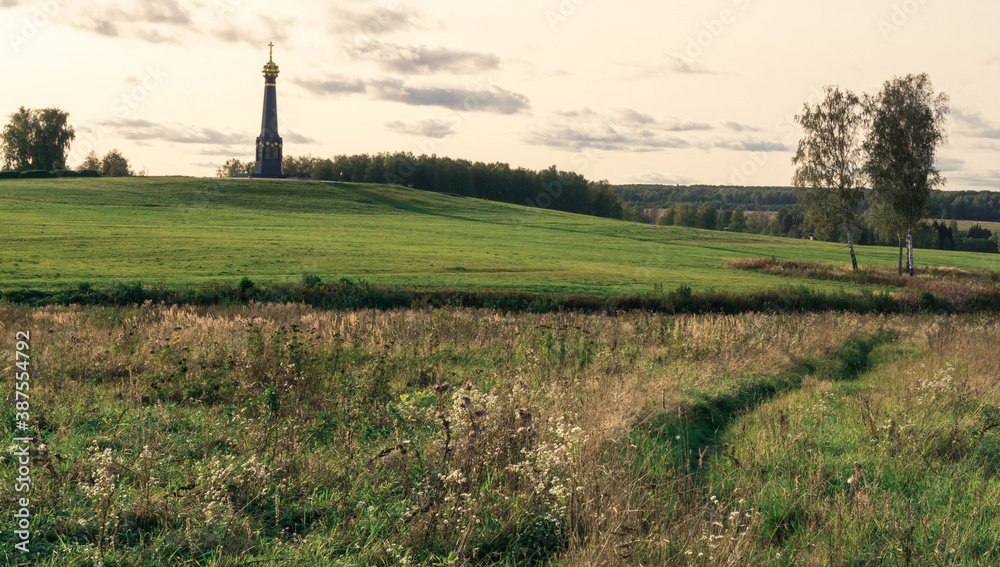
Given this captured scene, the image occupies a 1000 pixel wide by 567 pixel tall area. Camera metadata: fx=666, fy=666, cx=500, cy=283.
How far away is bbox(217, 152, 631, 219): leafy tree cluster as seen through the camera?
5354 inches

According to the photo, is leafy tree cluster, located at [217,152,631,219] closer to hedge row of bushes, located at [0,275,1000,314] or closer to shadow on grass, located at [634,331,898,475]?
hedge row of bushes, located at [0,275,1000,314]

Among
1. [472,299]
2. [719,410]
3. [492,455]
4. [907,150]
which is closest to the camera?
[492,455]

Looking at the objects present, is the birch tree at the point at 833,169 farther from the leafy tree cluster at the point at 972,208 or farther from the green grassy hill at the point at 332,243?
the leafy tree cluster at the point at 972,208

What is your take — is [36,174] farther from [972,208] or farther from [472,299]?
[972,208]

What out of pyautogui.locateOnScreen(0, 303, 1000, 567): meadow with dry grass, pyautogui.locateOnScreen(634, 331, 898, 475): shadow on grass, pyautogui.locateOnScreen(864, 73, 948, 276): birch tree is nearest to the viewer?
pyautogui.locateOnScreen(0, 303, 1000, 567): meadow with dry grass

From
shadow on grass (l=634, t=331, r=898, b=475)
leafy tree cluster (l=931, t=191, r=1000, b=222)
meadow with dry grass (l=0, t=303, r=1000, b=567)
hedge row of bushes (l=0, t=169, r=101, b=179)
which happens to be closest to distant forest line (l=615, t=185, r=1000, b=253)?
leafy tree cluster (l=931, t=191, r=1000, b=222)

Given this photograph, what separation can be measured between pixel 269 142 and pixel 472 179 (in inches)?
1618

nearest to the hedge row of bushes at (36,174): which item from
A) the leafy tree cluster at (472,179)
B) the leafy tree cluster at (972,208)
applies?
the leafy tree cluster at (472,179)

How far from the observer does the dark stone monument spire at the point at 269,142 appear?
114 meters

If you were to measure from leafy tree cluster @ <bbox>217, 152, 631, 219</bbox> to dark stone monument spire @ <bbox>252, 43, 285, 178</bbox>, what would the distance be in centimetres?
1175

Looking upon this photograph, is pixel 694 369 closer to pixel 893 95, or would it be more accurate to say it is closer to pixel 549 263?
pixel 549 263

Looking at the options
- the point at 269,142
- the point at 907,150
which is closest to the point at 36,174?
the point at 269,142

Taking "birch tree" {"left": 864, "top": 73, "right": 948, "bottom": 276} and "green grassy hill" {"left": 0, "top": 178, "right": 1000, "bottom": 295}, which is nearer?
"green grassy hill" {"left": 0, "top": 178, "right": 1000, "bottom": 295}

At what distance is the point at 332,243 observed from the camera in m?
51.1
